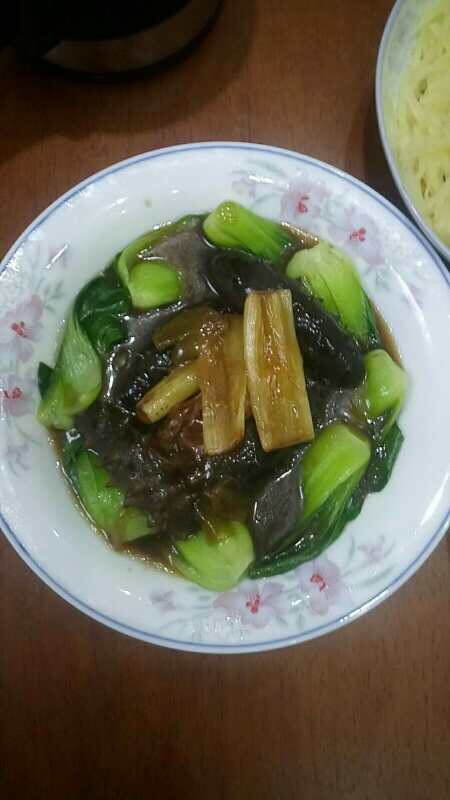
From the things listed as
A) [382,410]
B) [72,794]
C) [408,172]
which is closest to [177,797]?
[72,794]

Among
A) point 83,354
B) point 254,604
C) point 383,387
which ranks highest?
point 83,354

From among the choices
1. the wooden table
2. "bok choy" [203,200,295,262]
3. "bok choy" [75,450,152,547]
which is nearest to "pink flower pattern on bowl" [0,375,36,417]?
"bok choy" [75,450,152,547]

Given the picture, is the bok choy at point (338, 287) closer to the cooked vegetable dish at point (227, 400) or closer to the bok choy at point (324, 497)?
the cooked vegetable dish at point (227, 400)

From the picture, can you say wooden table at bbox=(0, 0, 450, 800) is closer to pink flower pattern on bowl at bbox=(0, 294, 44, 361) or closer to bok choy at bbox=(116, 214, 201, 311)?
pink flower pattern on bowl at bbox=(0, 294, 44, 361)

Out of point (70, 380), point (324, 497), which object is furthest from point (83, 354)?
point (324, 497)

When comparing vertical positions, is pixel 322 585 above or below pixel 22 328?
below

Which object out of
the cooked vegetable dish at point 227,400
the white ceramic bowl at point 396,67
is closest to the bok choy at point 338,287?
the cooked vegetable dish at point 227,400

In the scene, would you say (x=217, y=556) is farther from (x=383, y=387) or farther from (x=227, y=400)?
(x=383, y=387)

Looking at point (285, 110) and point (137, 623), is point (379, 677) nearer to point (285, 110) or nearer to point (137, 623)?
point (137, 623)
